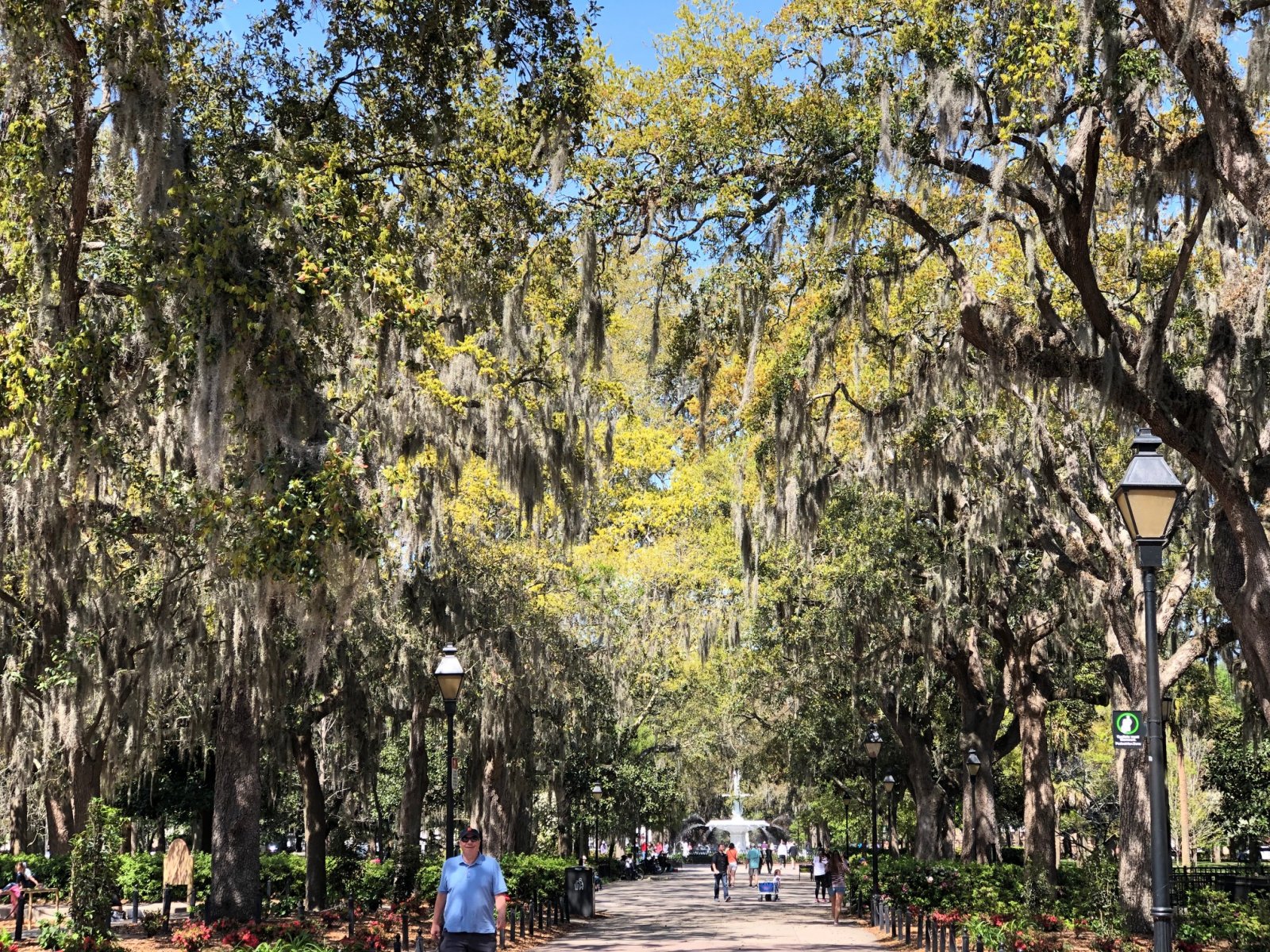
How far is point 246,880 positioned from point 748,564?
438 inches

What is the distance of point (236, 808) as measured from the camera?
658 inches

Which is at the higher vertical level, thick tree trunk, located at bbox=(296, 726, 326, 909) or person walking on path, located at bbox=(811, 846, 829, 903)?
thick tree trunk, located at bbox=(296, 726, 326, 909)

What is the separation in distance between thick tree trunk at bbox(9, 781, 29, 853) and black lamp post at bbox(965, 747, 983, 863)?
Result: 20.2m

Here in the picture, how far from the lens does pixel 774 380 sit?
1755 centimetres

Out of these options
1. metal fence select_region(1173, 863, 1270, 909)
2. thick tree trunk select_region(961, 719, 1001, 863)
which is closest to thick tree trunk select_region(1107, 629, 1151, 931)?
metal fence select_region(1173, 863, 1270, 909)

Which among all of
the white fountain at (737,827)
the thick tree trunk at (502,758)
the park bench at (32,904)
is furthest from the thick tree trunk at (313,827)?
the white fountain at (737,827)

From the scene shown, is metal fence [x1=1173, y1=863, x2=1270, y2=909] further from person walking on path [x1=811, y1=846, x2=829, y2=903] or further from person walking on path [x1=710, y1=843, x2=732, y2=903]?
person walking on path [x1=710, y1=843, x2=732, y2=903]

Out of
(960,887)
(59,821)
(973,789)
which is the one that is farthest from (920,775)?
(59,821)

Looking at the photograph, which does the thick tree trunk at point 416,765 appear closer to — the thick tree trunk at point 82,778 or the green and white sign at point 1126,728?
the thick tree trunk at point 82,778

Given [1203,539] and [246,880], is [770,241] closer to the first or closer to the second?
[1203,539]

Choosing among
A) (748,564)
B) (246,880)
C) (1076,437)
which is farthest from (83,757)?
(1076,437)

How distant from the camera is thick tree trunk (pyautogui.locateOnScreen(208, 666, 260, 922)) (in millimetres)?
16688

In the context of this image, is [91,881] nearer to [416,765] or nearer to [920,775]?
[416,765]

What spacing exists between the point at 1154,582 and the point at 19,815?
107 feet
